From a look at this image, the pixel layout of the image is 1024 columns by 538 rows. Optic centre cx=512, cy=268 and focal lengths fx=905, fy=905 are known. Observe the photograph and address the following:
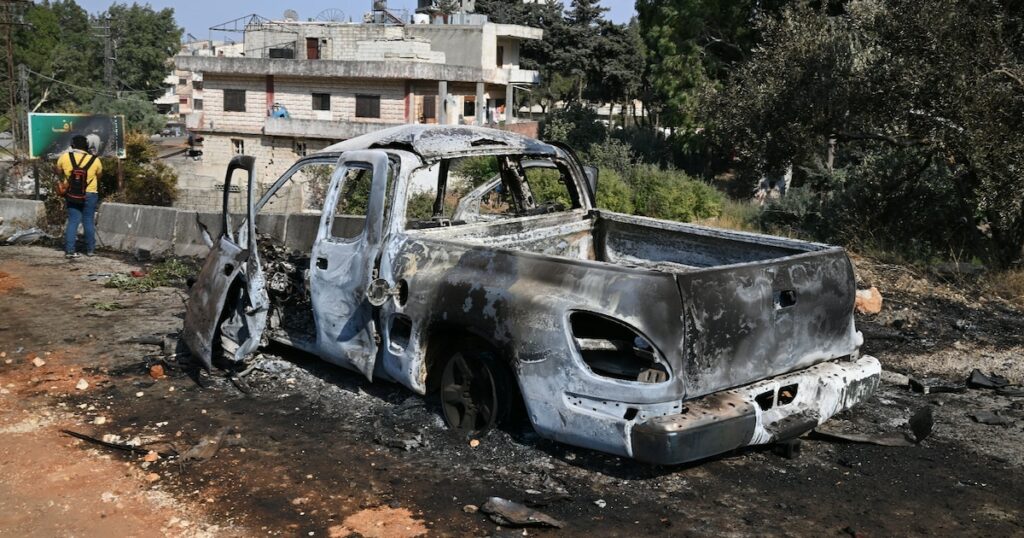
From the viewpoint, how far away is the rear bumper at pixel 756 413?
14.8ft

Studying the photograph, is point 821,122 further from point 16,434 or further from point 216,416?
point 16,434

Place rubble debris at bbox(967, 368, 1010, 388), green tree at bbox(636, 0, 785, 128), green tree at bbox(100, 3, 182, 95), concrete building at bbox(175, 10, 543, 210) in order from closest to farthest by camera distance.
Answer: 1. rubble debris at bbox(967, 368, 1010, 388)
2. green tree at bbox(636, 0, 785, 128)
3. concrete building at bbox(175, 10, 543, 210)
4. green tree at bbox(100, 3, 182, 95)

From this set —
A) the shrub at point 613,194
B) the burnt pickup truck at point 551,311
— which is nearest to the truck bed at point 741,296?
the burnt pickup truck at point 551,311

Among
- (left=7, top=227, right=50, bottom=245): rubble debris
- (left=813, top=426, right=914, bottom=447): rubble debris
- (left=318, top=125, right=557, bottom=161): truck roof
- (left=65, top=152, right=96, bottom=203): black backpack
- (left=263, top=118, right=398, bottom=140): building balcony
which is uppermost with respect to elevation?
(left=318, top=125, right=557, bottom=161): truck roof

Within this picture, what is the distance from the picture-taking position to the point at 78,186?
12422 mm

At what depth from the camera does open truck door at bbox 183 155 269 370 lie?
6.61 meters

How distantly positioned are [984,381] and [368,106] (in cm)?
4010

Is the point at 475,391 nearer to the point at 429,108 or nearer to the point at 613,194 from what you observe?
the point at 613,194

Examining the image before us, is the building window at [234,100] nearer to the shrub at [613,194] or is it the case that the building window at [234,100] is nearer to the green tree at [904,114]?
the shrub at [613,194]

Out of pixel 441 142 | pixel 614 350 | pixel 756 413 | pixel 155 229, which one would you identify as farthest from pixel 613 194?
pixel 756 413

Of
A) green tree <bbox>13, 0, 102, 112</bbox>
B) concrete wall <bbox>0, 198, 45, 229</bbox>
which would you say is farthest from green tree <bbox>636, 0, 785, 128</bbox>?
green tree <bbox>13, 0, 102, 112</bbox>

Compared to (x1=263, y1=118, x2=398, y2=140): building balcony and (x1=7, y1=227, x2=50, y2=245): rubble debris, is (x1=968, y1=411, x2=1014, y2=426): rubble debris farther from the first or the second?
(x1=263, y1=118, x2=398, y2=140): building balcony

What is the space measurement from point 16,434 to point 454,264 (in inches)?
118

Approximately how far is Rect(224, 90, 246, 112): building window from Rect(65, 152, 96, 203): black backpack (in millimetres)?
35714
